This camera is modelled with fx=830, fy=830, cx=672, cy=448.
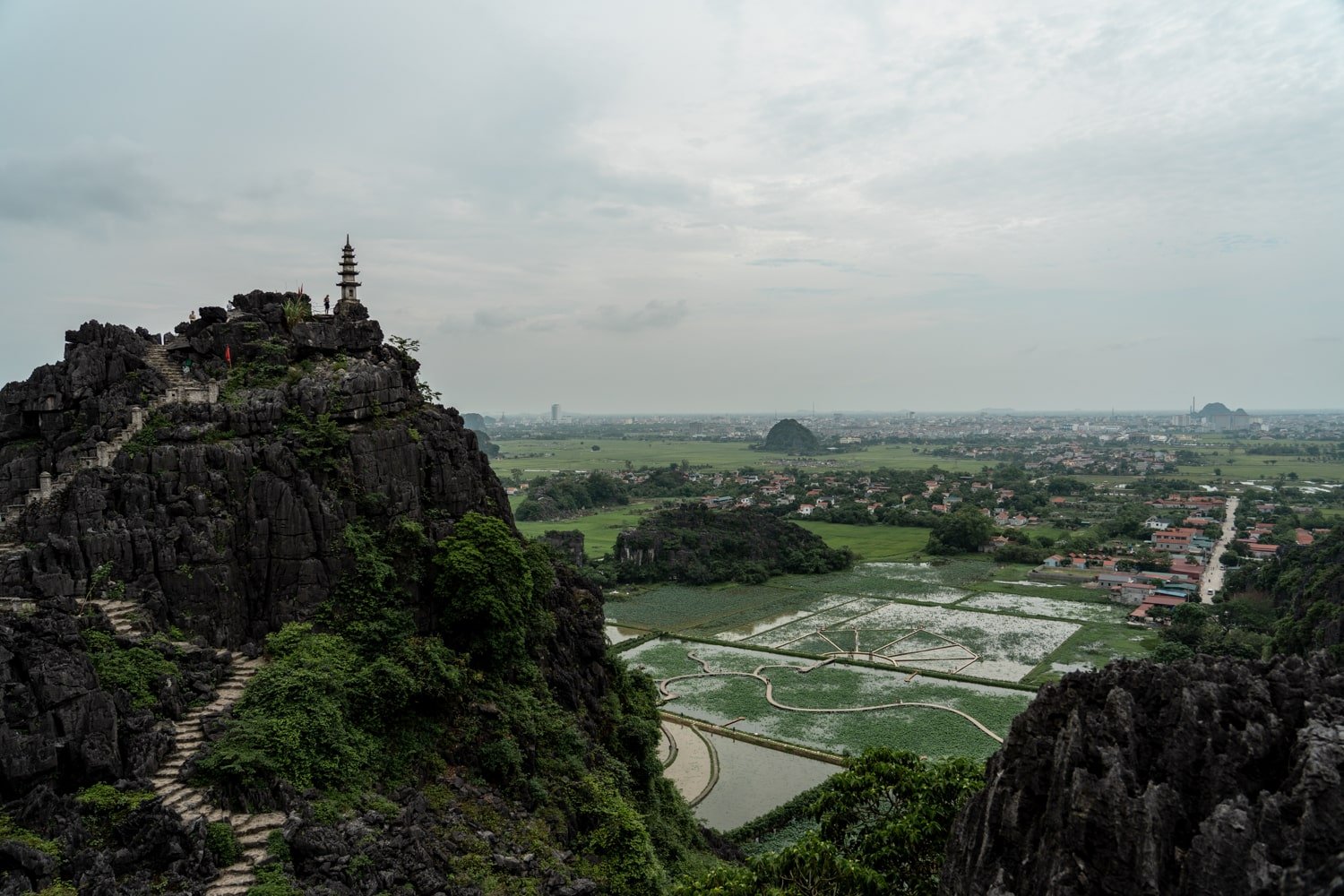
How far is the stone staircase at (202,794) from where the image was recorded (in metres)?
12.6

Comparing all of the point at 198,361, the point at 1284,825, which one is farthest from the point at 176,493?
the point at 1284,825

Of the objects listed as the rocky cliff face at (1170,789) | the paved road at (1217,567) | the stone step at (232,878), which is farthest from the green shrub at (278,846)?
the paved road at (1217,567)

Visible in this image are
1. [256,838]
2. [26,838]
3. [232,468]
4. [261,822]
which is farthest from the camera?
[232,468]

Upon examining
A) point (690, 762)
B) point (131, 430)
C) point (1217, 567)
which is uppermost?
point (131, 430)

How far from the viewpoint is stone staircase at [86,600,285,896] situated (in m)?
→ 12.6

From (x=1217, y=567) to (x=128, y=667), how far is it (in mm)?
83299

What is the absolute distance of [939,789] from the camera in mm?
16438

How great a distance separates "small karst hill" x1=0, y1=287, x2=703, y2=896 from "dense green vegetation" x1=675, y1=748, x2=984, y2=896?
308 cm

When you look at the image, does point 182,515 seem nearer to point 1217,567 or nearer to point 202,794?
point 202,794

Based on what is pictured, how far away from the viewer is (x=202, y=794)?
44.9 feet

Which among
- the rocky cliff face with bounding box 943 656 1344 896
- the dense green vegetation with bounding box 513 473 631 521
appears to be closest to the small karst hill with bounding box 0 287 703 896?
the rocky cliff face with bounding box 943 656 1344 896

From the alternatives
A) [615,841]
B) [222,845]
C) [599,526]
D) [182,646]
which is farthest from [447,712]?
[599,526]

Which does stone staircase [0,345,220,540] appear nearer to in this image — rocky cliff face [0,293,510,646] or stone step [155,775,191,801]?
rocky cliff face [0,293,510,646]

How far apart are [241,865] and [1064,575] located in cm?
7140
